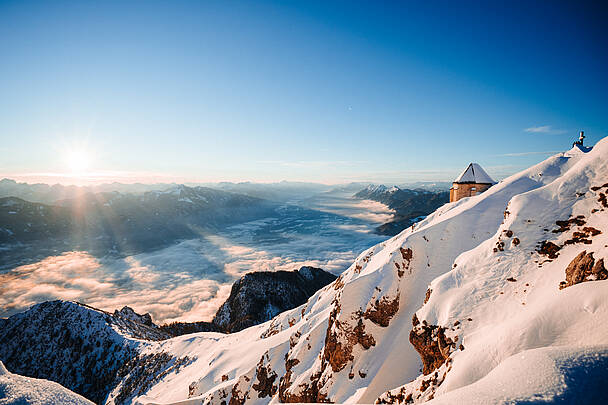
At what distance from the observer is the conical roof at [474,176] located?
962 inches

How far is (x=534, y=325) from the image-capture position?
16.9ft

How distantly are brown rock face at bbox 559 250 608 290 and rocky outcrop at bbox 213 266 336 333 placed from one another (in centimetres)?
5290

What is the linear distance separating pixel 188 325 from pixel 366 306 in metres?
58.1

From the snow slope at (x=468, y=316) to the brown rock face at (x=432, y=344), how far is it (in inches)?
1.7

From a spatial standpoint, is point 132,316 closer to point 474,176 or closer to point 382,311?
point 382,311

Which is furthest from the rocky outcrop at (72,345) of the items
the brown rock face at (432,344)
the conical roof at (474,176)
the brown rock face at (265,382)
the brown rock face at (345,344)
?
the conical roof at (474,176)

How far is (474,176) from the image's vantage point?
24781 mm

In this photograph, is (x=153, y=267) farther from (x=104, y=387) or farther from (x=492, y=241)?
(x=492, y=241)

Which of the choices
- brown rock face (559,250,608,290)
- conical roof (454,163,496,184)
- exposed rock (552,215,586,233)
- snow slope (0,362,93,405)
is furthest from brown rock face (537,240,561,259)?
conical roof (454,163,496,184)

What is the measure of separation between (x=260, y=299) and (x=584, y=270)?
191 feet

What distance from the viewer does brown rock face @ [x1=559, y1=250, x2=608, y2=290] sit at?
5590 millimetres

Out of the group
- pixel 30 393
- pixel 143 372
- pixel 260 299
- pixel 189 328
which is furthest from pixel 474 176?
pixel 189 328

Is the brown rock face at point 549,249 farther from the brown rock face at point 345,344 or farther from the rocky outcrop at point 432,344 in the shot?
the brown rock face at point 345,344

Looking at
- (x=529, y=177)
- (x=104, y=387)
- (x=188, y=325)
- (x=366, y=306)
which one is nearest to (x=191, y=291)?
(x=188, y=325)
